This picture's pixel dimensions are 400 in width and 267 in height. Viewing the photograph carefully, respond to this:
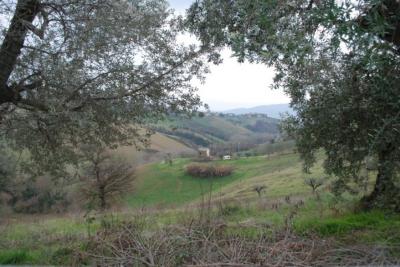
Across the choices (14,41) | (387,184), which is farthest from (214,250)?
(14,41)

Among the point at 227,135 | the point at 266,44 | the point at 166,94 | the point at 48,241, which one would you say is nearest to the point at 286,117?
the point at 166,94

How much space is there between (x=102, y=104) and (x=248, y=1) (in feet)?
15.5

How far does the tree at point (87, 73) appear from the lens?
9.44m

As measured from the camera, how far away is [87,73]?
9906 millimetres

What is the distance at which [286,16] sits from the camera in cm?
650

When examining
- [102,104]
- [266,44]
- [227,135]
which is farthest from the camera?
[227,135]

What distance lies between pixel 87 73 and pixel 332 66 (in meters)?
5.42

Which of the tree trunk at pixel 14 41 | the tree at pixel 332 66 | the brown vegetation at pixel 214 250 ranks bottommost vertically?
the brown vegetation at pixel 214 250

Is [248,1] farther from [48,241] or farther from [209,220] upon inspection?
[48,241]

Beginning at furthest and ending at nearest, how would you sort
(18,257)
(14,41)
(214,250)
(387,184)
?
(14,41) < (387,184) < (18,257) < (214,250)

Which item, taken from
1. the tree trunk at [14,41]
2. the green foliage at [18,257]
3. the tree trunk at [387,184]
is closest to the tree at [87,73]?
the tree trunk at [14,41]

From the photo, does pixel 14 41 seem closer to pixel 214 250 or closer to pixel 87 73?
pixel 87 73

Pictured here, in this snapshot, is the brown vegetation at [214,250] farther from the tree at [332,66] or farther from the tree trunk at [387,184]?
the tree trunk at [387,184]

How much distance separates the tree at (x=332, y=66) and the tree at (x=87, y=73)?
1.56 metres
